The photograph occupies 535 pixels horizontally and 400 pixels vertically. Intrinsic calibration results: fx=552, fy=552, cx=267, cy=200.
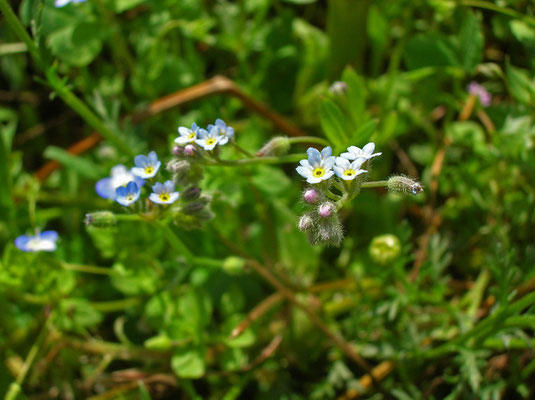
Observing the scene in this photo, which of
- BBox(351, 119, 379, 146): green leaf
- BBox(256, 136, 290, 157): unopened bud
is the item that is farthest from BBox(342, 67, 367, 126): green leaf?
BBox(256, 136, 290, 157): unopened bud

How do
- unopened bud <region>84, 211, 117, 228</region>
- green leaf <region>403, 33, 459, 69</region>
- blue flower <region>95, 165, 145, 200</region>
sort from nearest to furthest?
unopened bud <region>84, 211, 117, 228</region>, blue flower <region>95, 165, 145, 200</region>, green leaf <region>403, 33, 459, 69</region>

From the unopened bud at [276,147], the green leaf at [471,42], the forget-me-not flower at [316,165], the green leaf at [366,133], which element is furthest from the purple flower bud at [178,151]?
the green leaf at [471,42]

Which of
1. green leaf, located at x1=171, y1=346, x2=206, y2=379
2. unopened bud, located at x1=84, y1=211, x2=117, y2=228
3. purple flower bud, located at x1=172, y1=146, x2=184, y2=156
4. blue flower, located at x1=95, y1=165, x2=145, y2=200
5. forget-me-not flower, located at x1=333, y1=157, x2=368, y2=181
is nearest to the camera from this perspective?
forget-me-not flower, located at x1=333, y1=157, x2=368, y2=181

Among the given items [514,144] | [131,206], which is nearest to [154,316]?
[131,206]

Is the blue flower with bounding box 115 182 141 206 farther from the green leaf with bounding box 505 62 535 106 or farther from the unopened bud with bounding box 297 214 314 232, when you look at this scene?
→ the green leaf with bounding box 505 62 535 106

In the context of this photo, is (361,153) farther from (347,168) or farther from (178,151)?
(178,151)

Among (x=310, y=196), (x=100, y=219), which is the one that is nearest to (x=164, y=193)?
(x=100, y=219)

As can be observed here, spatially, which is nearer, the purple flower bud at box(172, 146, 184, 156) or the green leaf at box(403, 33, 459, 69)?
the purple flower bud at box(172, 146, 184, 156)
